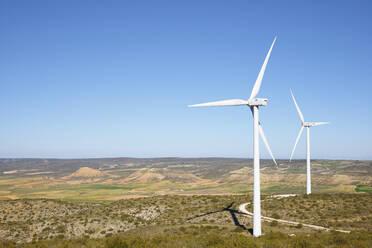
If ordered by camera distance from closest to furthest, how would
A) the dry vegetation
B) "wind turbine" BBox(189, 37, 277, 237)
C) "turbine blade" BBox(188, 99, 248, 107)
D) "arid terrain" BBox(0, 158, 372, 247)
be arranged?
1. "arid terrain" BBox(0, 158, 372, 247)
2. "wind turbine" BBox(189, 37, 277, 237)
3. the dry vegetation
4. "turbine blade" BBox(188, 99, 248, 107)

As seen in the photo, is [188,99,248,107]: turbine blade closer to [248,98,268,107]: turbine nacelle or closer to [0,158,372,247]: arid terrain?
[248,98,268,107]: turbine nacelle

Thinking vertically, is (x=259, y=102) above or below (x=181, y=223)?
above

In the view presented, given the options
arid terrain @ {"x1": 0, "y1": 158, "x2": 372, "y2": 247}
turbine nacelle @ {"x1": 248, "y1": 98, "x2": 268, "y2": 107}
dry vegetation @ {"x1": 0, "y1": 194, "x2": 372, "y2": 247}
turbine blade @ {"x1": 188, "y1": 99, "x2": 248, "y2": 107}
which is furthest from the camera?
turbine blade @ {"x1": 188, "y1": 99, "x2": 248, "y2": 107}

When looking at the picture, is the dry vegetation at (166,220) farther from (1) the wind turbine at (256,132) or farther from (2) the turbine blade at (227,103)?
(2) the turbine blade at (227,103)

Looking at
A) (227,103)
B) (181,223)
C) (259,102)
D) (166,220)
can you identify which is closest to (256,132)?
(259,102)

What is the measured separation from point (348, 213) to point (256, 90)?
892 inches

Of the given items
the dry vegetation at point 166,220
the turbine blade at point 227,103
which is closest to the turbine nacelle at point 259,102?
the turbine blade at point 227,103

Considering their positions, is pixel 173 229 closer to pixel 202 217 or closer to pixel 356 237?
pixel 202 217

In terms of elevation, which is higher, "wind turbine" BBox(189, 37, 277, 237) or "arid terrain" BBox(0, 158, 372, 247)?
"wind turbine" BBox(189, 37, 277, 237)

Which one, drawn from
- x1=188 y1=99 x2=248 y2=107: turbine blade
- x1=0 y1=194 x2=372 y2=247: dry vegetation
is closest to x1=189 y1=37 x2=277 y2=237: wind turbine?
x1=188 y1=99 x2=248 y2=107: turbine blade

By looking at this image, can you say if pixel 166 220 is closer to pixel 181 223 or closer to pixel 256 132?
pixel 181 223

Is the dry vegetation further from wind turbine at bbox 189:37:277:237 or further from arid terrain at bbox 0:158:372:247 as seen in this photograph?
wind turbine at bbox 189:37:277:237

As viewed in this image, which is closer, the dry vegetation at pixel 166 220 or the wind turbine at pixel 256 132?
the wind turbine at pixel 256 132

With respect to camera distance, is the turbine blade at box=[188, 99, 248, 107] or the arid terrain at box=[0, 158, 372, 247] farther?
the turbine blade at box=[188, 99, 248, 107]
